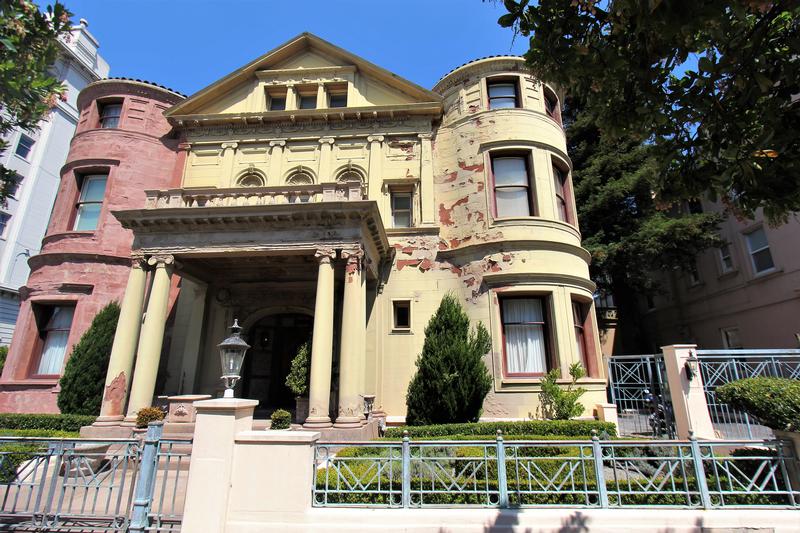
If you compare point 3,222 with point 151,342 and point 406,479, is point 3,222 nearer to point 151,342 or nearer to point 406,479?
point 151,342

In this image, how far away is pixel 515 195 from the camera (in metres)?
14.2

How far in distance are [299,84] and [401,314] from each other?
10.4 meters

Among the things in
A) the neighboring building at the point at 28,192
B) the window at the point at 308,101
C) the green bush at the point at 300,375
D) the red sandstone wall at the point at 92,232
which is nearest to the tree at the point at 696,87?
the green bush at the point at 300,375

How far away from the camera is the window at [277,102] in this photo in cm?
1728

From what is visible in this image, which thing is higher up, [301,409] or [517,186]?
[517,186]

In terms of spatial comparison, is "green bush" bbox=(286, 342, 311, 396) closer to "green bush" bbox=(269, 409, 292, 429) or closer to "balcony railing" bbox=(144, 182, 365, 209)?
"green bush" bbox=(269, 409, 292, 429)

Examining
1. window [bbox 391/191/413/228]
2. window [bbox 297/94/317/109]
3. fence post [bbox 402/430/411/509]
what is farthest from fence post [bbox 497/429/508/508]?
window [bbox 297/94/317/109]

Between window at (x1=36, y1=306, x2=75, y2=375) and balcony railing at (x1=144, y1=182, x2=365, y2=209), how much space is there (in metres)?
5.99

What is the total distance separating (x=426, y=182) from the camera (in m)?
15.1

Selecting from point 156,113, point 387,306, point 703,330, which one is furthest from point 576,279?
point 156,113

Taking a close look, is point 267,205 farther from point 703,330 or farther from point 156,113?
point 703,330

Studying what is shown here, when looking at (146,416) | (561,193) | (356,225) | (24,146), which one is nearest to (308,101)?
(356,225)

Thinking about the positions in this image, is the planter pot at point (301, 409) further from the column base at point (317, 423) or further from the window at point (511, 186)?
the window at point (511, 186)

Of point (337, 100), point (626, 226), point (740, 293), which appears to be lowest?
point (740, 293)
